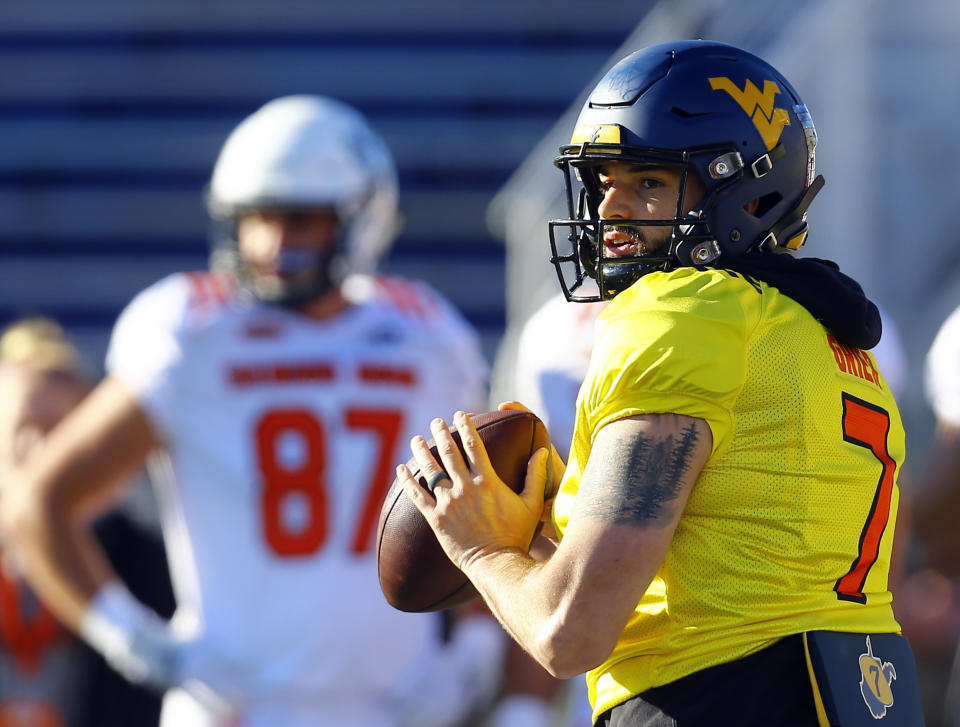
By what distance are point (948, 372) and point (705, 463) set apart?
2845mm

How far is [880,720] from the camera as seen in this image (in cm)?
226

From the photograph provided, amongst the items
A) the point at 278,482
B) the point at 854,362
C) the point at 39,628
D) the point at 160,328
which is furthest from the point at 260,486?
the point at 854,362

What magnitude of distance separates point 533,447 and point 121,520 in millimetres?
3531

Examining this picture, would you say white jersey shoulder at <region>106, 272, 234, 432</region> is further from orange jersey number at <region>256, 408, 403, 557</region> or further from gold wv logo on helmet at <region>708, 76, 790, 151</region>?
gold wv logo on helmet at <region>708, 76, 790, 151</region>

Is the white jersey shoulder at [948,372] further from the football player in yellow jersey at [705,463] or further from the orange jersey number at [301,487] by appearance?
the football player in yellow jersey at [705,463]

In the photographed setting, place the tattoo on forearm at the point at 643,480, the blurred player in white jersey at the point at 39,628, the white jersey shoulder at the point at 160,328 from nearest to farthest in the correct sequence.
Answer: the tattoo on forearm at the point at 643,480
the white jersey shoulder at the point at 160,328
the blurred player in white jersey at the point at 39,628

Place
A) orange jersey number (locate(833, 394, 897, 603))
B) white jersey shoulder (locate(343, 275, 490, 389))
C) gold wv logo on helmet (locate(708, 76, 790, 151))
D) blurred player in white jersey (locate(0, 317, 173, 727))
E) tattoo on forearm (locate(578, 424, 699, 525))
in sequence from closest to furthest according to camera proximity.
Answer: tattoo on forearm (locate(578, 424, 699, 525))
orange jersey number (locate(833, 394, 897, 603))
gold wv logo on helmet (locate(708, 76, 790, 151))
white jersey shoulder (locate(343, 275, 490, 389))
blurred player in white jersey (locate(0, 317, 173, 727))

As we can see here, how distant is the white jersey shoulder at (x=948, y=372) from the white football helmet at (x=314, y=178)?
172 centimetres

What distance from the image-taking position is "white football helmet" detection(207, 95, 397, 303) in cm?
474

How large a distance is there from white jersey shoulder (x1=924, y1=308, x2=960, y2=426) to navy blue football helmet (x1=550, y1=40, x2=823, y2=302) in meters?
2.42

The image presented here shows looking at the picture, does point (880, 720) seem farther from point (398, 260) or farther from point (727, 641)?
point (398, 260)

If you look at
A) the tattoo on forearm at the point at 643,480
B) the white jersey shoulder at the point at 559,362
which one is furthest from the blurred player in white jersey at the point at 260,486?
the tattoo on forearm at the point at 643,480

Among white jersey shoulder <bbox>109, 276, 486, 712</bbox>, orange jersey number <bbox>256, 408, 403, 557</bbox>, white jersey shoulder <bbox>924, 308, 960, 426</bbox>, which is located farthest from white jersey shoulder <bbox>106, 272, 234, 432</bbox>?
white jersey shoulder <bbox>924, 308, 960, 426</bbox>

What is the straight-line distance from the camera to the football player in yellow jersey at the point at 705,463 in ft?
7.04
